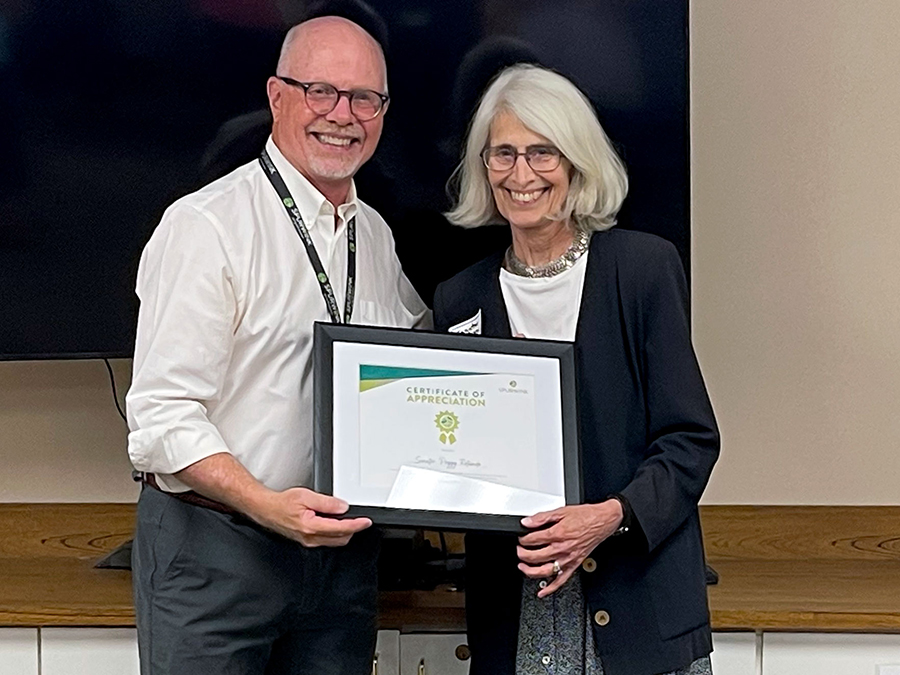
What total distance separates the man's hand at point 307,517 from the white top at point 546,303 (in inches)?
15.3

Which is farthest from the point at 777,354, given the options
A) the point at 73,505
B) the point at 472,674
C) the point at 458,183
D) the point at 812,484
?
the point at 73,505

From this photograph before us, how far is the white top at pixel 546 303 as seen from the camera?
6.01ft

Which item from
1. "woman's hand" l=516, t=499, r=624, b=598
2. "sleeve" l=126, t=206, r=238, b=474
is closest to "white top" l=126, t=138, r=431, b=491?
"sleeve" l=126, t=206, r=238, b=474

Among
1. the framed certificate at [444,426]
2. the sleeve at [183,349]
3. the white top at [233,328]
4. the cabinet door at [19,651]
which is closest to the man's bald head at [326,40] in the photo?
the white top at [233,328]

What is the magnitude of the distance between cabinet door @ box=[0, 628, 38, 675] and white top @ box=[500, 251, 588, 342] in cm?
96

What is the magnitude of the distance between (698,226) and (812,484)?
1.77 ft

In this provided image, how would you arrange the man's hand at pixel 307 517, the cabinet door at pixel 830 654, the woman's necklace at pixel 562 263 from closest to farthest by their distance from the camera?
the man's hand at pixel 307 517 < the woman's necklace at pixel 562 263 < the cabinet door at pixel 830 654

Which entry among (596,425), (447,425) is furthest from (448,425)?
(596,425)

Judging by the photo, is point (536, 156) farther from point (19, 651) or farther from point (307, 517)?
point (19, 651)

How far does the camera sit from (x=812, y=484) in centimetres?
244

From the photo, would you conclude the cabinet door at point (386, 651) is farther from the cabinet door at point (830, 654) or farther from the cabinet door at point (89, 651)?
the cabinet door at point (830, 654)

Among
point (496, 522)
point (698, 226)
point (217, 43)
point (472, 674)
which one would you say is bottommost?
point (472, 674)

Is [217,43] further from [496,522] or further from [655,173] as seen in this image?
[496,522]

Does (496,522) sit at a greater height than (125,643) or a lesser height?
greater
